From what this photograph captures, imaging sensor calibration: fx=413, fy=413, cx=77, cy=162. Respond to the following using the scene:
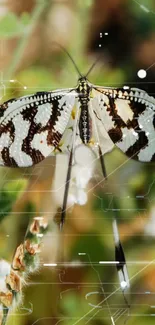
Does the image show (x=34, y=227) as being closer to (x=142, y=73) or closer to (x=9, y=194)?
(x=9, y=194)

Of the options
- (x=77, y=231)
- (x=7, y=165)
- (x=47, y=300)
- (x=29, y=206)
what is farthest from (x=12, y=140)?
(x=47, y=300)

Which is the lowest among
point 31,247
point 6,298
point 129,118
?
point 6,298

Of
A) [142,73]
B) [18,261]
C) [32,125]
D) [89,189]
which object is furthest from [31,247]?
[142,73]

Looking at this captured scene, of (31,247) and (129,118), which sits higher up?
(129,118)

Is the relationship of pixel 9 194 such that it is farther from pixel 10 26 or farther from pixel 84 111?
pixel 10 26

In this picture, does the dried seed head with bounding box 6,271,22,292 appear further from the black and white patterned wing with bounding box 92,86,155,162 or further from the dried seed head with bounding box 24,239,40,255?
the black and white patterned wing with bounding box 92,86,155,162

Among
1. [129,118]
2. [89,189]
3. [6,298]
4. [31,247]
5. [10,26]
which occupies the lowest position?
[6,298]

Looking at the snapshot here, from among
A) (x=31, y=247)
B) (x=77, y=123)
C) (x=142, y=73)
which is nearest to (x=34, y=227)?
(x=31, y=247)

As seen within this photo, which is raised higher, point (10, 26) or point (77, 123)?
point (10, 26)
